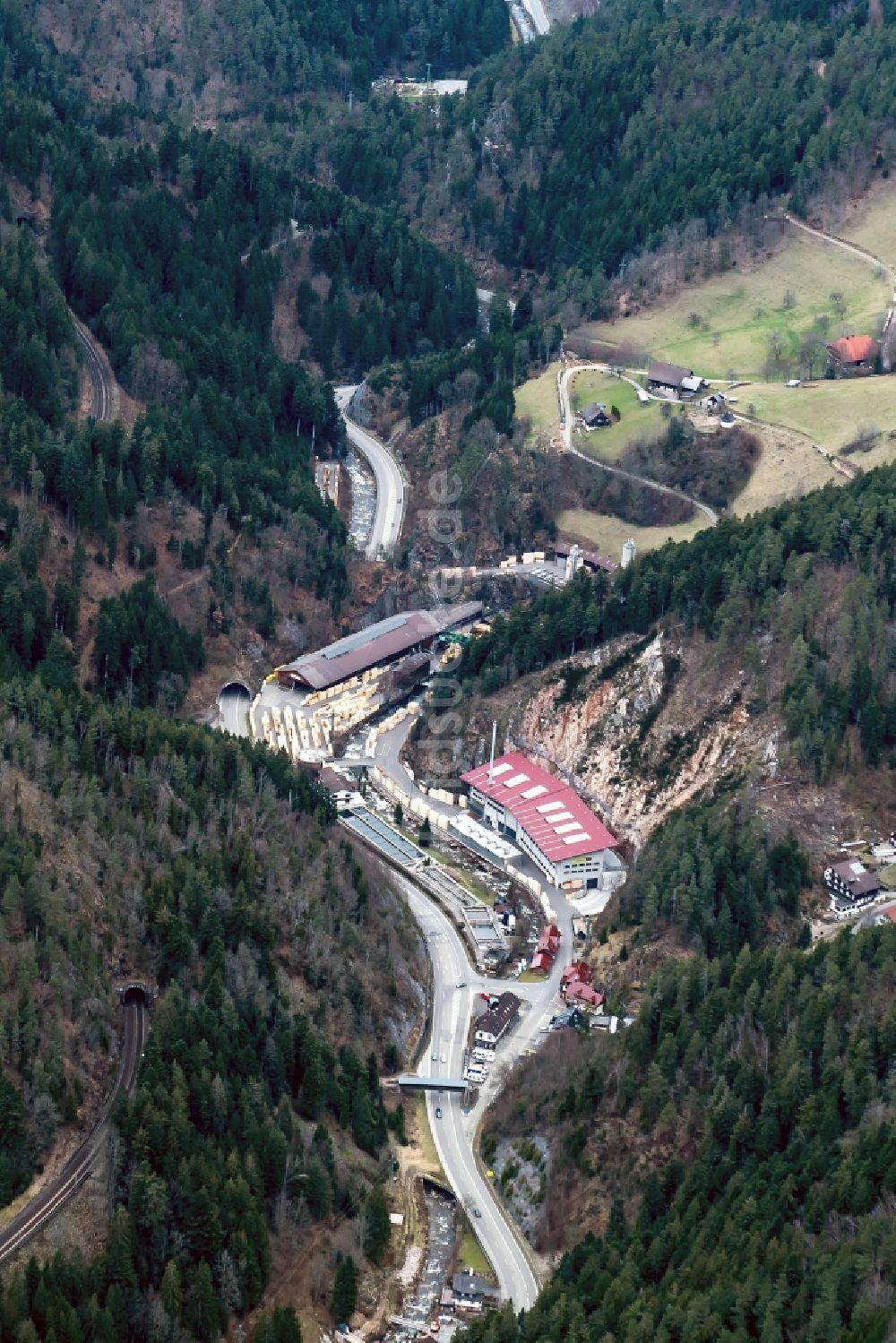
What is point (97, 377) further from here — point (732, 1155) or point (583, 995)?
point (732, 1155)

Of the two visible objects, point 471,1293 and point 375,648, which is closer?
point 471,1293

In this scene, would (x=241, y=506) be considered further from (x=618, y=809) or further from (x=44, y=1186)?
(x=44, y=1186)

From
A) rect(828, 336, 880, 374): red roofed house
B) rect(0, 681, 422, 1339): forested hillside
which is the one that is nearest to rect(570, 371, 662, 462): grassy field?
rect(828, 336, 880, 374): red roofed house

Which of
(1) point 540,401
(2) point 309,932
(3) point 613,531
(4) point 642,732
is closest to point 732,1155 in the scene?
(2) point 309,932

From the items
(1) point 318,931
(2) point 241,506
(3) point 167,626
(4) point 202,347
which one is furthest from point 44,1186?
(4) point 202,347

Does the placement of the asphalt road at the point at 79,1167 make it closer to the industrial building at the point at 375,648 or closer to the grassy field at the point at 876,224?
the industrial building at the point at 375,648

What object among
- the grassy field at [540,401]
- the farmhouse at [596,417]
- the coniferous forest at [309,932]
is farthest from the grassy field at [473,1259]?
the grassy field at [540,401]

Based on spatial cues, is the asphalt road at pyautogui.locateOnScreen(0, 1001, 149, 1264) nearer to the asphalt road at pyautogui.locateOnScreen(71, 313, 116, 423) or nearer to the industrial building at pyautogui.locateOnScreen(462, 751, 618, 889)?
the industrial building at pyautogui.locateOnScreen(462, 751, 618, 889)

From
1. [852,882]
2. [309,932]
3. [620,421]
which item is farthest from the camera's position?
[620,421]
